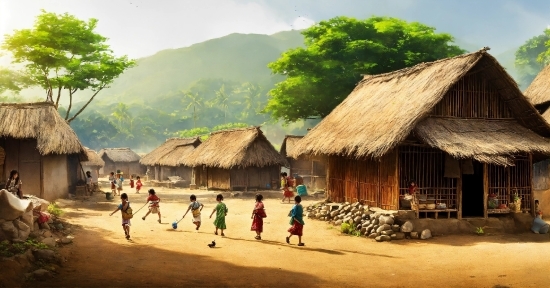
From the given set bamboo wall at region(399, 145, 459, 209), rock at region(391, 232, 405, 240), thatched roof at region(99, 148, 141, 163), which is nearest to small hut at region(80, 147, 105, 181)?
thatched roof at region(99, 148, 141, 163)

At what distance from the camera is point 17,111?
2089 centimetres

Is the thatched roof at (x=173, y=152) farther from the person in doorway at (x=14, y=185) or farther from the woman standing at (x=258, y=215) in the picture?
the woman standing at (x=258, y=215)

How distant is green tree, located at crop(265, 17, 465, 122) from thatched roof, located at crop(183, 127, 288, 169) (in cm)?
433

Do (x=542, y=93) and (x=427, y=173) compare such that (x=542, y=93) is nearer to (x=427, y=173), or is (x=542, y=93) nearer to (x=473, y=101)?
(x=473, y=101)

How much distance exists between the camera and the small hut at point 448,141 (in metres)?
14.2

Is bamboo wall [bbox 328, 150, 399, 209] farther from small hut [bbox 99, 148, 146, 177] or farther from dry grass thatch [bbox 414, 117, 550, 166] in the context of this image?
small hut [bbox 99, 148, 146, 177]

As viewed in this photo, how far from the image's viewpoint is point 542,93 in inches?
863

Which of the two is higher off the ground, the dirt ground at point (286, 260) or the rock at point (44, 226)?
the rock at point (44, 226)

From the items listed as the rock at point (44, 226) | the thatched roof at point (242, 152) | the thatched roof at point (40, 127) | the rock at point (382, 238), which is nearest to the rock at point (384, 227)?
the rock at point (382, 238)

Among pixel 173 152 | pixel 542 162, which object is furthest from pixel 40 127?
pixel 542 162

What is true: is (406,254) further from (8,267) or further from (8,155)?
(8,155)

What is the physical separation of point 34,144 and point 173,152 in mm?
20474

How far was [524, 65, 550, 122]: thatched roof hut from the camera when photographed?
847 inches

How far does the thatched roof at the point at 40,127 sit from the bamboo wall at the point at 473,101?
15.5m
